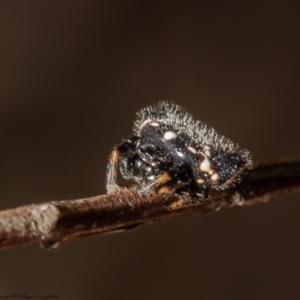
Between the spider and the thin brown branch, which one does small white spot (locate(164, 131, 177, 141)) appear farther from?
the thin brown branch

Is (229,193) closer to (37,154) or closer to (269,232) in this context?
(37,154)

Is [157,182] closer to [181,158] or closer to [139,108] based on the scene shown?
[181,158]

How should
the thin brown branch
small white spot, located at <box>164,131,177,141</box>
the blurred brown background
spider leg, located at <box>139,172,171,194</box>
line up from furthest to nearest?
the blurred brown background < small white spot, located at <box>164,131,177,141</box> < spider leg, located at <box>139,172,171,194</box> < the thin brown branch

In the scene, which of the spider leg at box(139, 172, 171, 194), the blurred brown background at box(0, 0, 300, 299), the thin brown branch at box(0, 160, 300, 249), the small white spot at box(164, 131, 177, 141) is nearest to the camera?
the thin brown branch at box(0, 160, 300, 249)

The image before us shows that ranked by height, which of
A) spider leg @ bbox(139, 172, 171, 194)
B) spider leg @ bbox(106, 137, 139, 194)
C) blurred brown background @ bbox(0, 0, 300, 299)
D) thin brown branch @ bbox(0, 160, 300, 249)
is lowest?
thin brown branch @ bbox(0, 160, 300, 249)

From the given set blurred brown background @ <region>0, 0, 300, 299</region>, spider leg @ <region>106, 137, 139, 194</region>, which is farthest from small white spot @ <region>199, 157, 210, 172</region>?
blurred brown background @ <region>0, 0, 300, 299</region>
